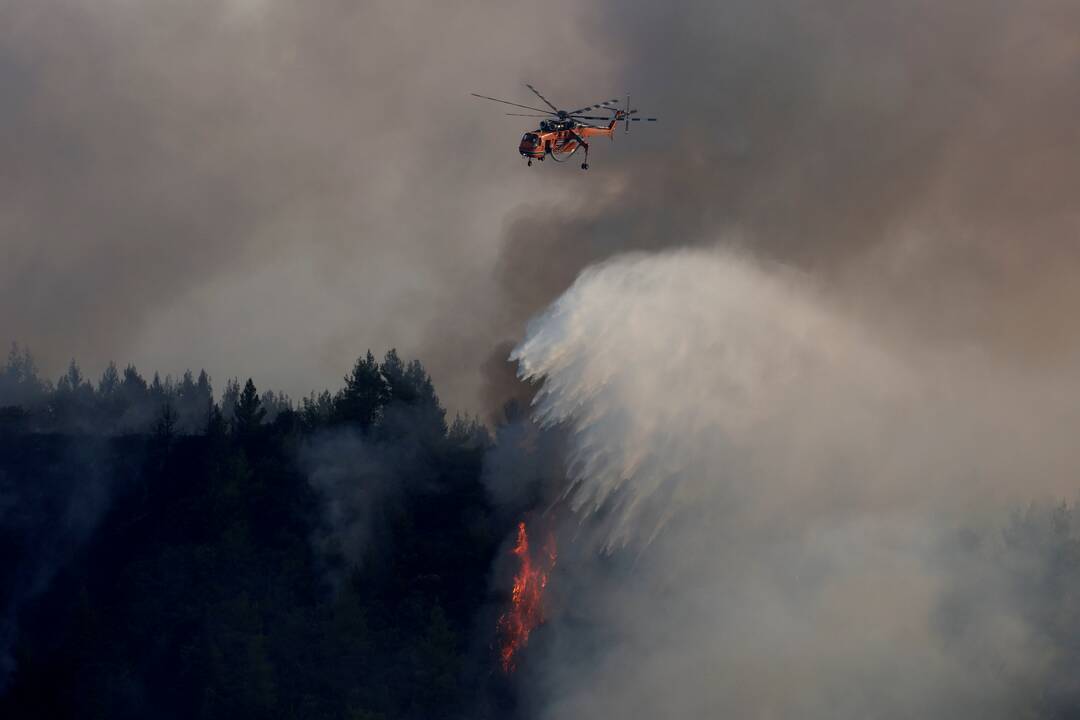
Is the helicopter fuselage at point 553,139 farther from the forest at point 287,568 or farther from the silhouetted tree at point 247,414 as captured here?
the silhouetted tree at point 247,414

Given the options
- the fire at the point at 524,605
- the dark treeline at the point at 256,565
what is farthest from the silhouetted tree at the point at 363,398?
the fire at the point at 524,605

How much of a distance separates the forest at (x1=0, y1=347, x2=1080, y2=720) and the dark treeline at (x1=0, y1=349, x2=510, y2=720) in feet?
0.68

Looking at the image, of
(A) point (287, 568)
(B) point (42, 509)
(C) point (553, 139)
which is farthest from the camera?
(B) point (42, 509)

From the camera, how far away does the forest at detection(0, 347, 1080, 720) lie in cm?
13050

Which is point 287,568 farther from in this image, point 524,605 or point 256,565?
point 524,605

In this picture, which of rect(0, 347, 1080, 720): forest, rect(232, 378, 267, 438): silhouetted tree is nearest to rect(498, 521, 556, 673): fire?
rect(0, 347, 1080, 720): forest

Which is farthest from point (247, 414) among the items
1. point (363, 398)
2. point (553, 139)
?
point (553, 139)

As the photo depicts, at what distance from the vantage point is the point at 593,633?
128625mm

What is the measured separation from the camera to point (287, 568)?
143375 mm

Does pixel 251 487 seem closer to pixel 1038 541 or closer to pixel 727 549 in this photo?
pixel 727 549

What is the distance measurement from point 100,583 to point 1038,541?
99317 mm

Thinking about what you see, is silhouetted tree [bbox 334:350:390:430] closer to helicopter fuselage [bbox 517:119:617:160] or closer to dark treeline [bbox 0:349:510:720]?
dark treeline [bbox 0:349:510:720]

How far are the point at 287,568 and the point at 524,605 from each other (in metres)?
25.3

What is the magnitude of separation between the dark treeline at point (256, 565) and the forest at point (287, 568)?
0.68 ft
